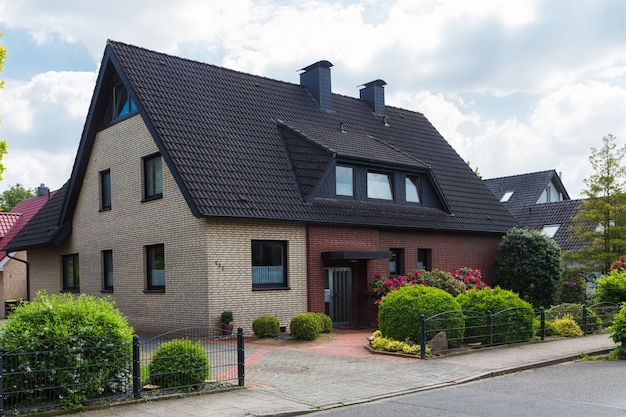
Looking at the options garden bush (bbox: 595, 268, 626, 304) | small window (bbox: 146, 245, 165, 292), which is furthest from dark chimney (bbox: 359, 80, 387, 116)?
small window (bbox: 146, 245, 165, 292)

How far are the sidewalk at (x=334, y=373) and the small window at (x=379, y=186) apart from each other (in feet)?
21.0

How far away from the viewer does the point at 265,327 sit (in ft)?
57.4

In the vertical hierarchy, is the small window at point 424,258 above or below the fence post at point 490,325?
above

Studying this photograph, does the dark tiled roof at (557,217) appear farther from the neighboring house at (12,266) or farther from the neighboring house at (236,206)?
the neighboring house at (12,266)

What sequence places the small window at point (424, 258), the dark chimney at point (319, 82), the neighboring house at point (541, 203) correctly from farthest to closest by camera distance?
the neighboring house at point (541, 203), the dark chimney at point (319, 82), the small window at point (424, 258)

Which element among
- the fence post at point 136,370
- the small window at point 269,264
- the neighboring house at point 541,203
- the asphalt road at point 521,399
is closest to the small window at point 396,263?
the small window at point 269,264

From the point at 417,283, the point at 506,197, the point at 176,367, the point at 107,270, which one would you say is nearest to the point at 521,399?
the point at 176,367

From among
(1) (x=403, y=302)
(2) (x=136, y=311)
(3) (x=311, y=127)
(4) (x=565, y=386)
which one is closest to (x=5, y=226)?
(2) (x=136, y=311)

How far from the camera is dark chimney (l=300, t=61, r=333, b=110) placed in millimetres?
25562

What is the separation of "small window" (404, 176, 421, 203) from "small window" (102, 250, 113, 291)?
34.8ft

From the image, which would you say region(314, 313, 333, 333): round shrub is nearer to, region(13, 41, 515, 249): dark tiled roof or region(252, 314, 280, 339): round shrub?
region(252, 314, 280, 339): round shrub

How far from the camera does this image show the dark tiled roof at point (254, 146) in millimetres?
18547

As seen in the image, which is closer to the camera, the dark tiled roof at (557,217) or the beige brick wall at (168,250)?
the beige brick wall at (168,250)

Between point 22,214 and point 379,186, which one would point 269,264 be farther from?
point 22,214
